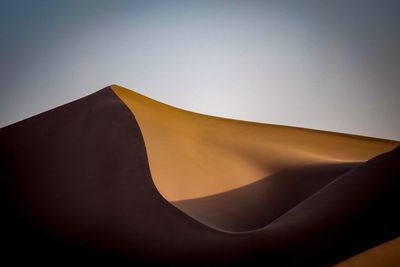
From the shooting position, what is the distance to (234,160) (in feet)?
9.53

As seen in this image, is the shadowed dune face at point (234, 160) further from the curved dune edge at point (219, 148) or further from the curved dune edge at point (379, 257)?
the curved dune edge at point (379, 257)

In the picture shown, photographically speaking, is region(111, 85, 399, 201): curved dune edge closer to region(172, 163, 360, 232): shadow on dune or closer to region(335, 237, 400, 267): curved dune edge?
region(172, 163, 360, 232): shadow on dune

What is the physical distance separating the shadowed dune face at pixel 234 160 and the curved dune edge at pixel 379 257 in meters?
0.56

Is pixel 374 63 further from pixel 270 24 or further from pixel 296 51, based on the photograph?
pixel 270 24

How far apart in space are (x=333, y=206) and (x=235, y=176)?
938mm

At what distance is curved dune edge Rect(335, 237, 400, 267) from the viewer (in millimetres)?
1911

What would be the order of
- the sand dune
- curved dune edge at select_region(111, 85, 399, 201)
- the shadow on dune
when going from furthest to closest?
curved dune edge at select_region(111, 85, 399, 201), the shadow on dune, the sand dune

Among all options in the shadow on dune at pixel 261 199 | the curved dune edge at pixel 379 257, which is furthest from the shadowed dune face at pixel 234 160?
the curved dune edge at pixel 379 257

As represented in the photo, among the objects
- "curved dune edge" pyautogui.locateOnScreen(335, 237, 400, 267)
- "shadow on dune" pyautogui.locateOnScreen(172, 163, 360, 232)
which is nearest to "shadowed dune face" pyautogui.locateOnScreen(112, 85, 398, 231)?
"shadow on dune" pyautogui.locateOnScreen(172, 163, 360, 232)

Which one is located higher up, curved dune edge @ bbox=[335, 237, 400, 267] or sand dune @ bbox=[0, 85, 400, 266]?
sand dune @ bbox=[0, 85, 400, 266]

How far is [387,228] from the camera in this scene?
187 cm

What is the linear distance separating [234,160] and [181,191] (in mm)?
471

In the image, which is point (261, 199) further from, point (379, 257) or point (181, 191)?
point (379, 257)

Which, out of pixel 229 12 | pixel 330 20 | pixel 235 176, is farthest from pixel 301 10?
pixel 235 176
